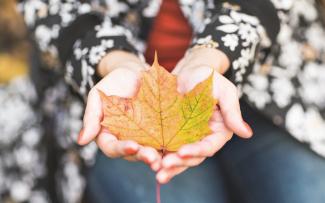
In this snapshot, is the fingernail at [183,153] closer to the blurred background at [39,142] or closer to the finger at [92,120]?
the finger at [92,120]

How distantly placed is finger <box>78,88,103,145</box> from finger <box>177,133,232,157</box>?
0.12 m

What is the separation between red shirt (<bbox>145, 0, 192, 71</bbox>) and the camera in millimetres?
969

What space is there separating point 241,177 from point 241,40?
0.83 feet

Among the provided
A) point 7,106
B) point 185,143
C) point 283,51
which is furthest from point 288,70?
point 7,106

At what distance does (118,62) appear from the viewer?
0.82 meters

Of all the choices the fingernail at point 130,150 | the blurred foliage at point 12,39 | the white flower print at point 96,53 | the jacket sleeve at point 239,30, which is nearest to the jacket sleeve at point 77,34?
the white flower print at point 96,53

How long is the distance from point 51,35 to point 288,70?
46 cm

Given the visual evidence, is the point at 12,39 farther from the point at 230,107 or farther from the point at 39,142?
the point at 230,107

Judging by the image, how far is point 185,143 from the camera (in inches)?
25.4

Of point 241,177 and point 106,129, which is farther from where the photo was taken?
point 241,177

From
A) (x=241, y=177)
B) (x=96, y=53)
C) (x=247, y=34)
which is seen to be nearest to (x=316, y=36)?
(x=247, y=34)

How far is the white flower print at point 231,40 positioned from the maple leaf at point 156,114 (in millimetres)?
190

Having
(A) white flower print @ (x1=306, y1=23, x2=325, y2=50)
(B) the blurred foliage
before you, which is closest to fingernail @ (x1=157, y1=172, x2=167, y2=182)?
(A) white flower print @ (x1=306, y1=23, x2=325, y2=50)

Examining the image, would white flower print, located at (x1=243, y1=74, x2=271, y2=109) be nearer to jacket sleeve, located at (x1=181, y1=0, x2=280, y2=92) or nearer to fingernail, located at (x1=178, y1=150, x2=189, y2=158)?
jacket sleeve, located at (x1=181, y1=0, x2=280, y2=92)
